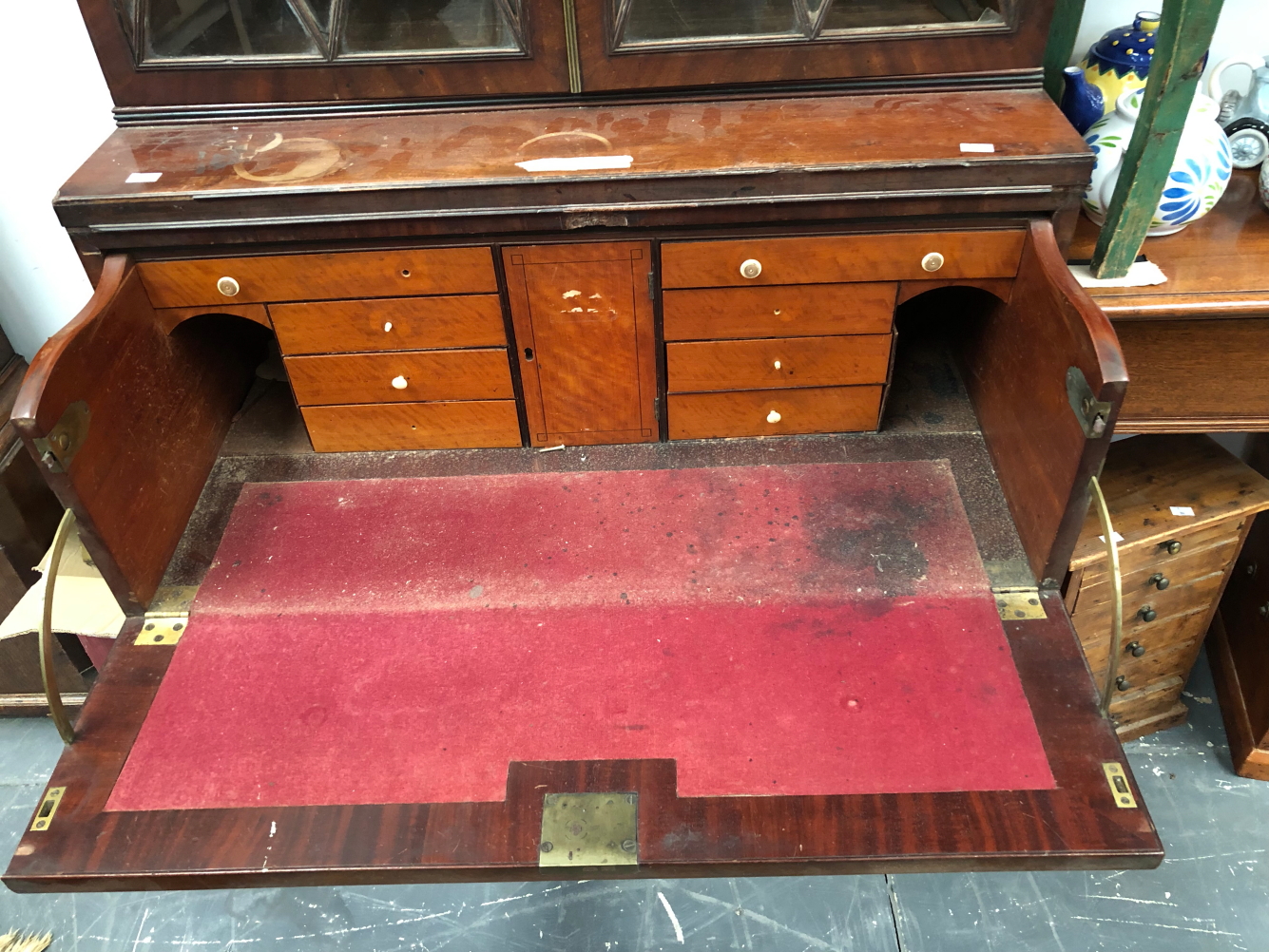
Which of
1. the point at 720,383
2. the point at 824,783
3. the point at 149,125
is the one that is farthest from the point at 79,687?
the point at 824,783

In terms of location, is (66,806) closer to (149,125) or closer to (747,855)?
(747,855)

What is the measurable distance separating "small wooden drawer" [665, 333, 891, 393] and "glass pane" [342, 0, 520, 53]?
622 millimetres

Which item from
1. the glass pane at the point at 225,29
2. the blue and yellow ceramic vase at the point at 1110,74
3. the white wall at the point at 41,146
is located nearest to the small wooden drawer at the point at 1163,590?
the blue and yellow ceramic vase at the point at 1110,74

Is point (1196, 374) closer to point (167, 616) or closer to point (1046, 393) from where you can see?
point (1046, 393)

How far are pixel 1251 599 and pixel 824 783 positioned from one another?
1704mm

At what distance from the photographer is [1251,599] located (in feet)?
7.78

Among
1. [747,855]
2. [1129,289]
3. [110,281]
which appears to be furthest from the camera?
[1129,289]

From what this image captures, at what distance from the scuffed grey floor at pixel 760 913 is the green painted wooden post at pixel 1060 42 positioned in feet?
5.49

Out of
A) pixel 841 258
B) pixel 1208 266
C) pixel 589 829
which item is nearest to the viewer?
pixel 589 829

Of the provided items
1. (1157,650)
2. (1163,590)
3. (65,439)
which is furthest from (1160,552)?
(65,439)

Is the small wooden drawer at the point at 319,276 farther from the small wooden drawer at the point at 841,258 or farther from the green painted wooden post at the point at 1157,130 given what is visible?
the green painted wooden post at the point at 1157,130

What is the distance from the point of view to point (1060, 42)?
5.65 ft

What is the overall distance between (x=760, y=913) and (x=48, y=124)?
92.2 inches

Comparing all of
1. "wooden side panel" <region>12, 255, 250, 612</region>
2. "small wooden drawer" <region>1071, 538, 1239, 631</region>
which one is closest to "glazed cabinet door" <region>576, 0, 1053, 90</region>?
"wooden side panel" <region>12, 255, 250, 612</region>
